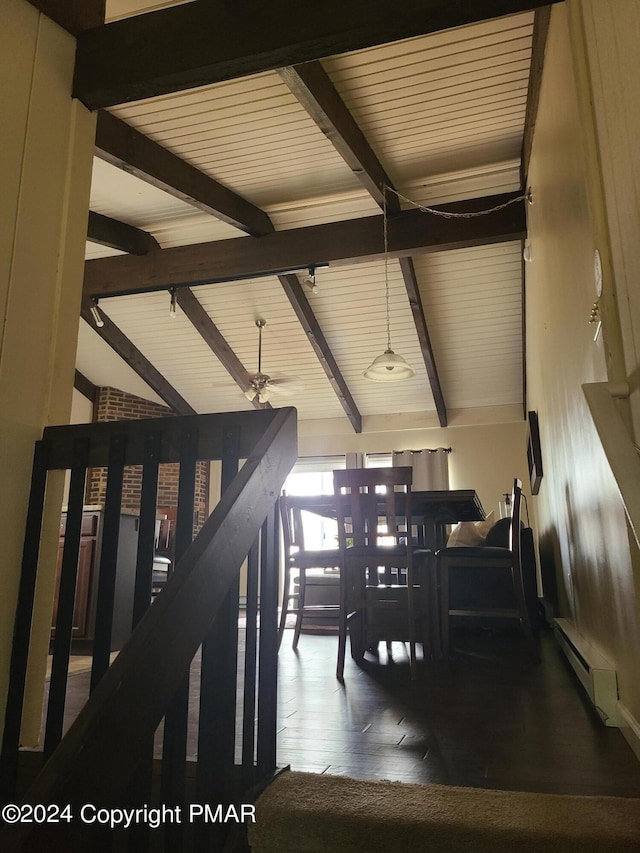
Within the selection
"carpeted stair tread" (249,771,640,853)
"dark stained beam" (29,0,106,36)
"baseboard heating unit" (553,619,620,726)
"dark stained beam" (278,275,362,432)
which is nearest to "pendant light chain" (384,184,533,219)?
"dark stained beam" (278,275,362,432)

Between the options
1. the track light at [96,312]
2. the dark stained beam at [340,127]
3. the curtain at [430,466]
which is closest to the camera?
the dark stained beam at [340,127]

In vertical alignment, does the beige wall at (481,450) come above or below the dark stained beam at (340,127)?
below

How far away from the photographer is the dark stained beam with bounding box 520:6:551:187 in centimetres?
321

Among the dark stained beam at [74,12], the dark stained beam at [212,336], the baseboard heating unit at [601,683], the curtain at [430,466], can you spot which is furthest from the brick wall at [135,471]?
the baseboard heating unit at [601,683]

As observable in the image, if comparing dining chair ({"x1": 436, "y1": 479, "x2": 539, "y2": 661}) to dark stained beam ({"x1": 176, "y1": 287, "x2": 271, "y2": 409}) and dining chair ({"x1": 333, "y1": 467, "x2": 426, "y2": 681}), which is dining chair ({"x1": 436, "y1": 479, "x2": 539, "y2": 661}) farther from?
dark stained beam ({"x1": 176, "y1": 287, "x2": 271, "y2": 409})

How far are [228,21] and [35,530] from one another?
177 cm

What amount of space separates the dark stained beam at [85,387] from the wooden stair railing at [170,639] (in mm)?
7076

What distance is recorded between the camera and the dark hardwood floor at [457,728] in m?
1.54

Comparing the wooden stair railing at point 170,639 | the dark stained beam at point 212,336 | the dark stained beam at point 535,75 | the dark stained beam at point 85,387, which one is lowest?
the wooden stair railing at point 170,639

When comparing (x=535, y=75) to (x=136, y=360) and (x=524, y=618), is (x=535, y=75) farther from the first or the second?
(x=136, y=360)

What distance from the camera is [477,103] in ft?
13.6

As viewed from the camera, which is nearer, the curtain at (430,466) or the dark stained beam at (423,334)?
the dark stained beam at (423,334)

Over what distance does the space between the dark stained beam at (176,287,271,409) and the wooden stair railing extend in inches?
214

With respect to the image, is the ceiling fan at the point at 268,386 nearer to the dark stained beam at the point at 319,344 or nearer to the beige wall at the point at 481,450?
the dark stained beam at the point at 319,344
